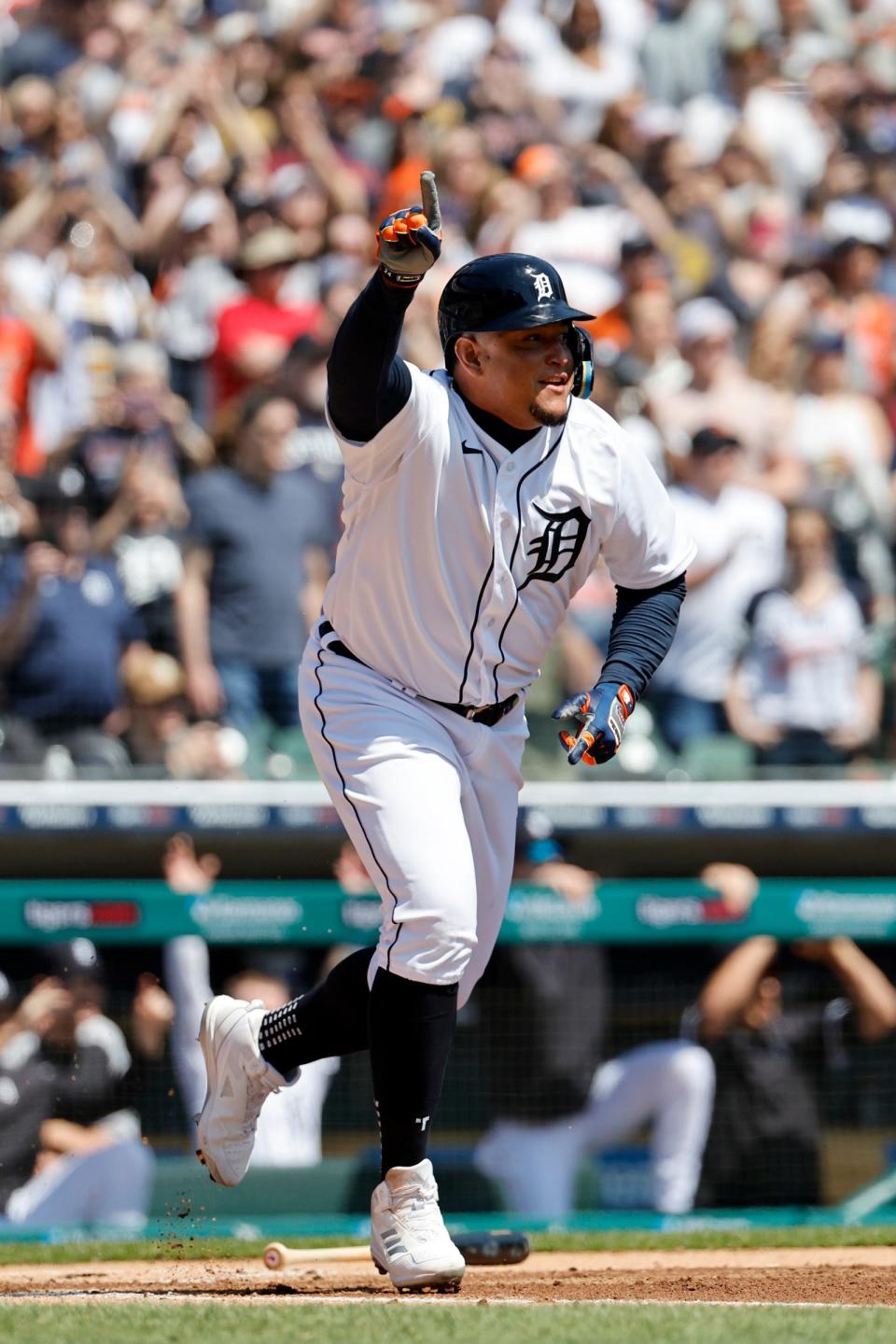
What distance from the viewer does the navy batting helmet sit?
3.58m

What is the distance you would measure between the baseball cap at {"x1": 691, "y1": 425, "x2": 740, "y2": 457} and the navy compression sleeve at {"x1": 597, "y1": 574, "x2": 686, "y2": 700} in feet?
11.5

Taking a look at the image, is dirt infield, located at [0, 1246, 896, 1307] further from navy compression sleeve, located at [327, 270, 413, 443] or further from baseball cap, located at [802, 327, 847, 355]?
baseball cap, located at [802, 327, 847, 355]

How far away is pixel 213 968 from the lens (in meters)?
5.97

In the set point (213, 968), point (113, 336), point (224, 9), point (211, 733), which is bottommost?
point (213, 968)

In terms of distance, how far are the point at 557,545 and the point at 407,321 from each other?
4.27m

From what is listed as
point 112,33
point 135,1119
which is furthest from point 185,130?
point 135,1119

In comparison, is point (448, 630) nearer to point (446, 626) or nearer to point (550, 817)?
point (446, 626)

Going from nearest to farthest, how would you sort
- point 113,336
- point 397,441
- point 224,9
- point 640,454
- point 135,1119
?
1. point 397,441
2. point 640,454
3. point 135,1119
4. point 113,336
5. point 224,9

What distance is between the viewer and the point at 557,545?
3738 millimetres

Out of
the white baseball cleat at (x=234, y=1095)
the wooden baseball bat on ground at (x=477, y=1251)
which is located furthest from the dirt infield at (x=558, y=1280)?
the white baseball cleat at (x=234, y=1095)

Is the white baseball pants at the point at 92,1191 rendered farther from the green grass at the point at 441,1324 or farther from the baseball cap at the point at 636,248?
the baseball cap at the point at 636,248

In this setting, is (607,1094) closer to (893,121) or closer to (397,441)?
(397,441)

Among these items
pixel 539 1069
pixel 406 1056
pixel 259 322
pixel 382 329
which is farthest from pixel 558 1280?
pixel 259 322

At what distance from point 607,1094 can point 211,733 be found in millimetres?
1743
